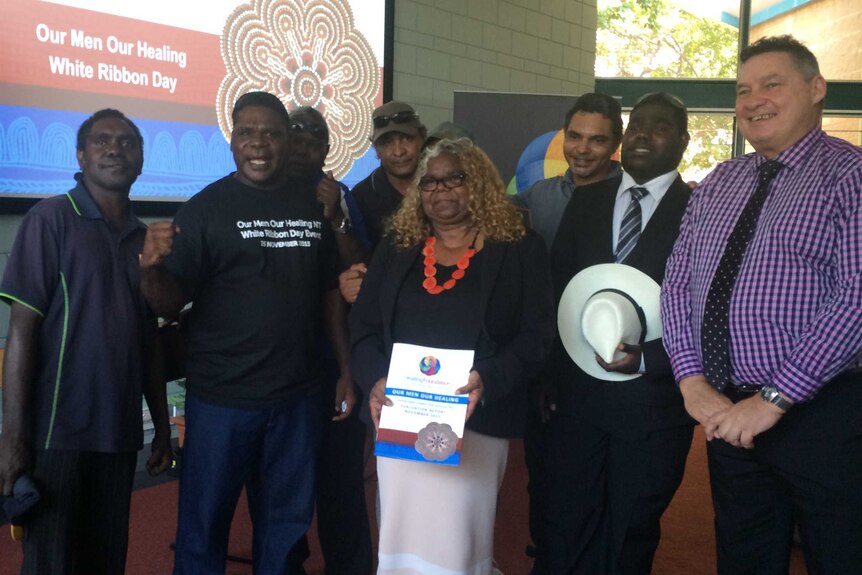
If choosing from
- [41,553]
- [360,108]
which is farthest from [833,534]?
[360,108]

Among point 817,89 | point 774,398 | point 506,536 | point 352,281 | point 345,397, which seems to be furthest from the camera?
point 506,536

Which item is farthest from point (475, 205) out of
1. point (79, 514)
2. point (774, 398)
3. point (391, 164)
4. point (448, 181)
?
point (79, 514)

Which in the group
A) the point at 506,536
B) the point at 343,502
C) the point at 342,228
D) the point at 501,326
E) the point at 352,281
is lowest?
the point at 506,536

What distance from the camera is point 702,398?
196cm

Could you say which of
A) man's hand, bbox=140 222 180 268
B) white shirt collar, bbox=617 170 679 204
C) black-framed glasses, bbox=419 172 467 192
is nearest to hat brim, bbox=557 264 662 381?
white shirt collar, bbox=617 170 679 204

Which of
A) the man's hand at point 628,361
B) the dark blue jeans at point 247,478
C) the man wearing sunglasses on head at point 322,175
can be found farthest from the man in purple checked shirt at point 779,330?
the dark blue jeans at point 247,478

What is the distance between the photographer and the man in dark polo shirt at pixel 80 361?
2098 mm

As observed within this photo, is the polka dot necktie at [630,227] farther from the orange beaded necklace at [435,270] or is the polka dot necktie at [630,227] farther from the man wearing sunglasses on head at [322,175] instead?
the man wearing sunglasses on head at [322,175]

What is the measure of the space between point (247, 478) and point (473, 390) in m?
0.97

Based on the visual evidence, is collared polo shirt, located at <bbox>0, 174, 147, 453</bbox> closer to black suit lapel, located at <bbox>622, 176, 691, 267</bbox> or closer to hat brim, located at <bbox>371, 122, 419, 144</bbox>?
hat brim, located at <bbox>371, 122, 419, 144</bbox>

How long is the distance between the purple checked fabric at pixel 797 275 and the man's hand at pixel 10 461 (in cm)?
174

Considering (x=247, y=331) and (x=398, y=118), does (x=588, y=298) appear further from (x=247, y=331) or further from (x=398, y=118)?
(x=398, y=118)

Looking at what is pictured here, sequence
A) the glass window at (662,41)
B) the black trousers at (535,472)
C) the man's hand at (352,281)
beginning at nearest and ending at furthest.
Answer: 1. the man's hand at (352,281)
2. the black trousers at (535,472)
3. the glass window at (662,41)

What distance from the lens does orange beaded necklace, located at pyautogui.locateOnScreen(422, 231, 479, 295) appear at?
87.6 inches
